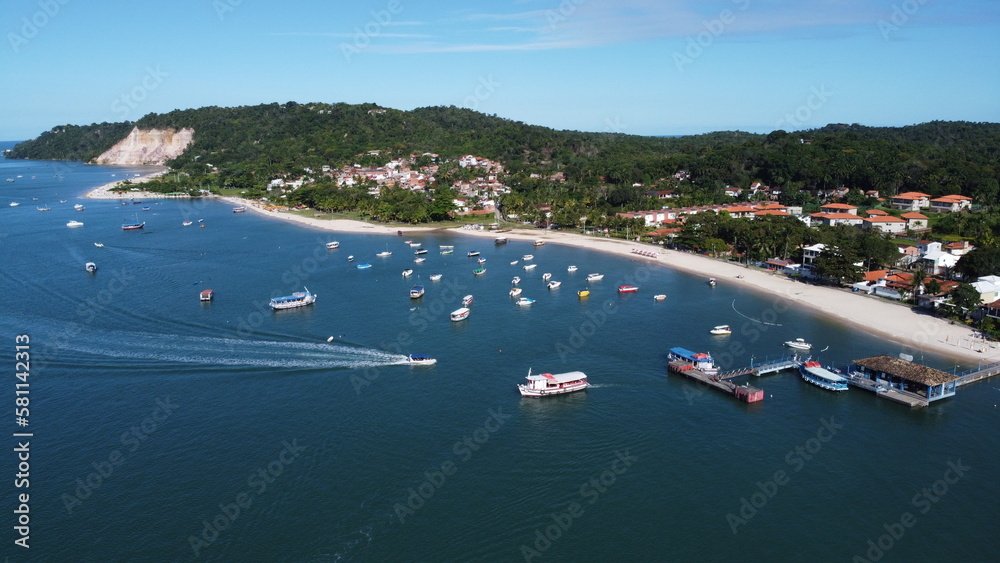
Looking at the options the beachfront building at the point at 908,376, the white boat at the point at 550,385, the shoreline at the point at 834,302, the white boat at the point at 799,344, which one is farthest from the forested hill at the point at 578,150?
the white boat at the point at 550,385

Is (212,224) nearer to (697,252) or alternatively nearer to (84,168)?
(697,252)

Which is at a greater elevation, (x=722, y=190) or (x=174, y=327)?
(x=722, y=190)

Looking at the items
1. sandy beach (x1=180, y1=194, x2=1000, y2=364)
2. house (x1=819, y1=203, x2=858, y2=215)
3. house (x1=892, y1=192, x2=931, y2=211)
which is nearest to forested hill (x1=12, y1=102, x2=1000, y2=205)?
house (x1=892, y1=192, x2=931, y2=211)

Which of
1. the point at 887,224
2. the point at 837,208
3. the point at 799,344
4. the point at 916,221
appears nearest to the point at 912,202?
the point at 837,208

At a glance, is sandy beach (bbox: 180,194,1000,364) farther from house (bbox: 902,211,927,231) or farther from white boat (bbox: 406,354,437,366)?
house (bbox: 902,211,927,231)

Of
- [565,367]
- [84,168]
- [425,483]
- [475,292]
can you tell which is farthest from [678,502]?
[84,168]

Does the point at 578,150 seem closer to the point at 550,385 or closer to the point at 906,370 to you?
the point at 906,370
